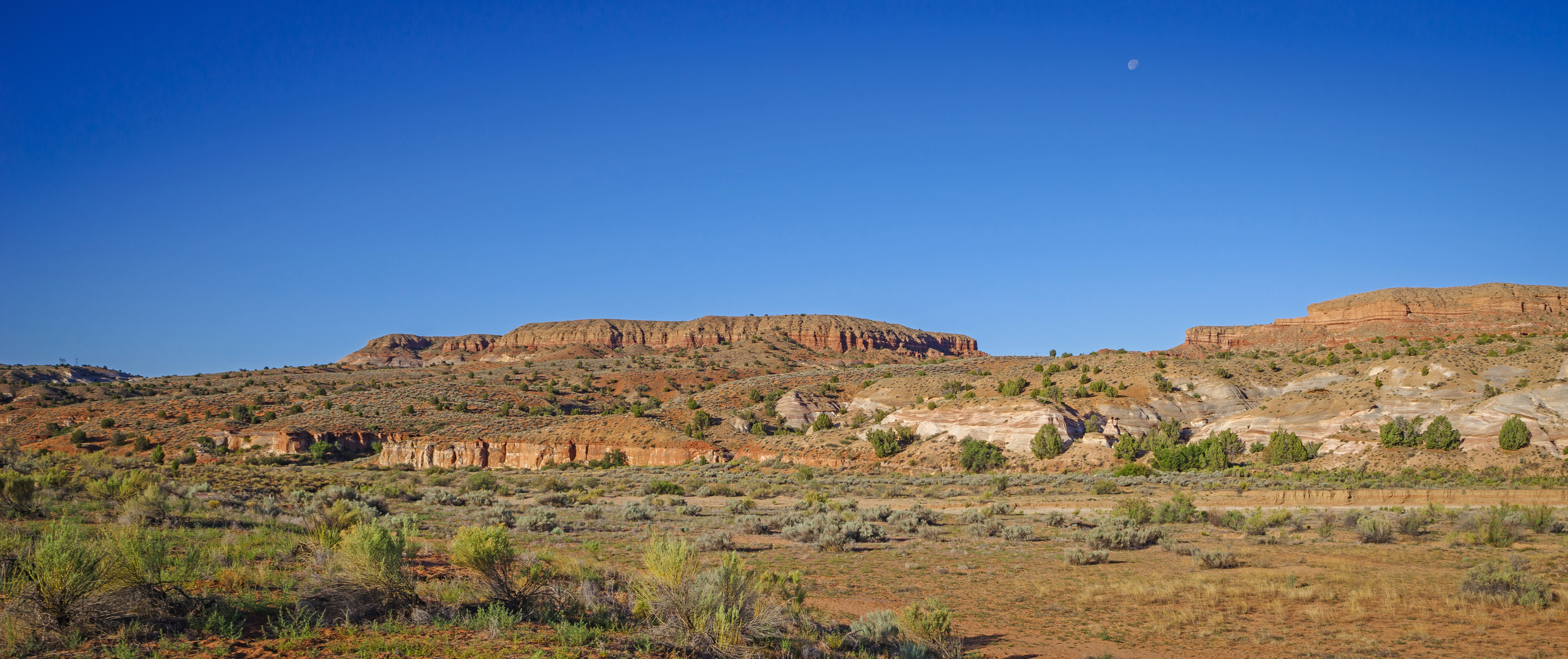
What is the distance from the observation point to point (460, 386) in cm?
7206

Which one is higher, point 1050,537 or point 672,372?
point 672,372

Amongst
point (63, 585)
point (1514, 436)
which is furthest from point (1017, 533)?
point (1514, 436)

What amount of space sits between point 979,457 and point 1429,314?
83.3 m

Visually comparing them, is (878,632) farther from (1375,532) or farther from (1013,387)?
(1013,387)

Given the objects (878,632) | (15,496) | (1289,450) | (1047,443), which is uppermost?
(15,496)

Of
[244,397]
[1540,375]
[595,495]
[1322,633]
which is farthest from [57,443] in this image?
[1540,375]

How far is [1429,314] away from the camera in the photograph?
95.4m

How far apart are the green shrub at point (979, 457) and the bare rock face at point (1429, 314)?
4763 centimetres

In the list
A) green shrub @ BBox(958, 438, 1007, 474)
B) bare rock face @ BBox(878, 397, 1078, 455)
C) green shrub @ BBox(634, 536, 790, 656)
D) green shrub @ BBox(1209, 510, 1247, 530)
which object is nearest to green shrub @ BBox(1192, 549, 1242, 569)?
green shrub @ BBox(1209, 510, 1247, 530)

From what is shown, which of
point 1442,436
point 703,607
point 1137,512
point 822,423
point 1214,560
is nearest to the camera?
point 703,607

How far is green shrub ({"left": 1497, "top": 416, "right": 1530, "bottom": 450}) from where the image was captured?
34.7 m

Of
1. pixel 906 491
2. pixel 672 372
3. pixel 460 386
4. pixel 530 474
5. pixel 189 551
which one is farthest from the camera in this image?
pixel 672 372

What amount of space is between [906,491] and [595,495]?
1315cm

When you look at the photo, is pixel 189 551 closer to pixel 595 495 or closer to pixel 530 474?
pixel 595 495
